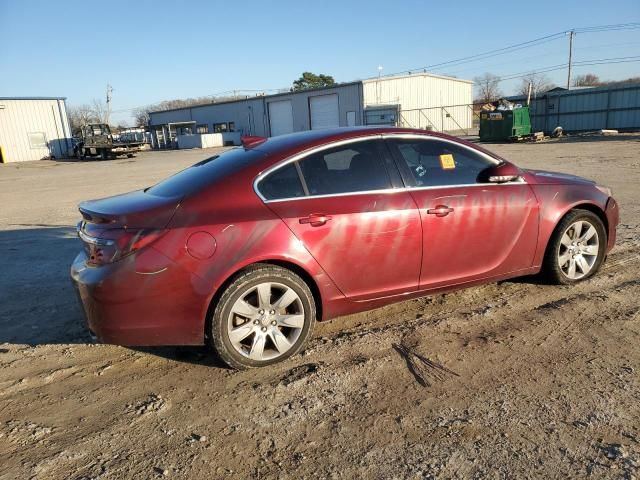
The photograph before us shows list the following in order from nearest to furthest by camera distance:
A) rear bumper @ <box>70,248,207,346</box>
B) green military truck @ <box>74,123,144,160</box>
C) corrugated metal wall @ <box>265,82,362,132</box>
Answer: rear bumper @ <box>70,248,207,346</box>
green military truck @ <box>74,123,144,160</box>
corrugated metal wall @ <box>265,82,362,132</box>

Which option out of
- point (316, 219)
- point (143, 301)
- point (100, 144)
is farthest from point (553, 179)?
point (100, 144)

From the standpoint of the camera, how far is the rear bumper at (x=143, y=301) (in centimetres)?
316

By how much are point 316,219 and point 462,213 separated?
1251 mm

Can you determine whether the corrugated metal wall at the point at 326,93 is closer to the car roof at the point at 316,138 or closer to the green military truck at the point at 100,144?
the green military truck at the point at 100,144

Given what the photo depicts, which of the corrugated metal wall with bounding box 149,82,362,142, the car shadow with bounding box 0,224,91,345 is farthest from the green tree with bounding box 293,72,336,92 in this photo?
the car shadow with bounding box 0,224,91,345

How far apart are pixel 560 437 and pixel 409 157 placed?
88.6 inches

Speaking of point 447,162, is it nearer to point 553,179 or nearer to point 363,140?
point 363,140

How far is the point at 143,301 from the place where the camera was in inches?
126

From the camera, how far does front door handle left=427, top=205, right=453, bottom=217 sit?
386 cm

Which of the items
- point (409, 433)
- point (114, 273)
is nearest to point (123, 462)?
point (114, 273)

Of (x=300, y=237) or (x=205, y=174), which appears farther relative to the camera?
(x=205, y=174)

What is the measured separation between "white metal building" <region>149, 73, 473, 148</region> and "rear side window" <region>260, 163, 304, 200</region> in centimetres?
3615

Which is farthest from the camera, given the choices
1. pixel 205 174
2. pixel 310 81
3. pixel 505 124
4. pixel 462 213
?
pixel 310 81

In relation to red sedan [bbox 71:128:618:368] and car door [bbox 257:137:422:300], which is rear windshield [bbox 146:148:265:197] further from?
car door [bbox 257:137:422:300]
